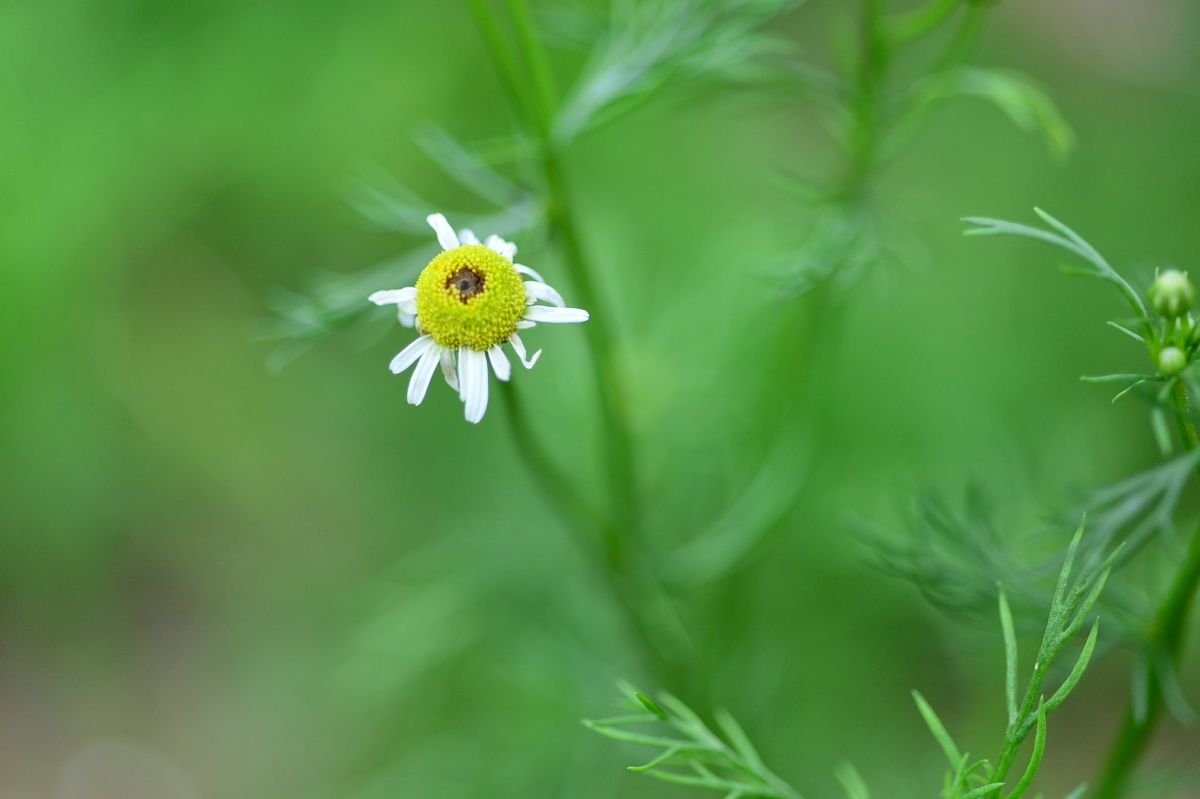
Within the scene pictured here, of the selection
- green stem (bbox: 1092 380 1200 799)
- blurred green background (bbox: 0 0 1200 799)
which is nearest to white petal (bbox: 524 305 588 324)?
green stem (bbox: 1092 380 1200 799)

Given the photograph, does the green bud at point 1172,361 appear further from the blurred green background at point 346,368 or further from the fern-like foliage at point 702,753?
the blurred green background at point 346,368

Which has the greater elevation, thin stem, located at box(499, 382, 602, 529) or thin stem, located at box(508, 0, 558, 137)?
thin stem, located at box(508, 0, 558, 137)

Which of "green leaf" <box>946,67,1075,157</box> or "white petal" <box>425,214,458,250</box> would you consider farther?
"green leaf" <box>946,67,1075,157</box>

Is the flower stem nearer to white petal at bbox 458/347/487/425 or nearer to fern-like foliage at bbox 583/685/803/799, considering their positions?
white petal at bbox 458/347/487/425

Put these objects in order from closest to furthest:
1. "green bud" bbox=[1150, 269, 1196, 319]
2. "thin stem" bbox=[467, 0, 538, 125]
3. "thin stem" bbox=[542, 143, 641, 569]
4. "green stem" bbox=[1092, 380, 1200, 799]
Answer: "green bud" bbox=[1150, 269, 1196, 319], "green stem" bbox=[1092, 380, 1200, 799], "thin stem" bbox=[467, 0, 538, 125], "thin stem" bbox=[542, 143, 641, 569]

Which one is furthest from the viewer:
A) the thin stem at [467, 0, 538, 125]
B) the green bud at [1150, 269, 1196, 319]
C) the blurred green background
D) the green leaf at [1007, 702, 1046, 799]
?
the blurred green background

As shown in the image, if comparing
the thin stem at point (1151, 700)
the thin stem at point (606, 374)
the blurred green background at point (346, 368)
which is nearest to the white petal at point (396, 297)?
the thin stem at point (606, 374)

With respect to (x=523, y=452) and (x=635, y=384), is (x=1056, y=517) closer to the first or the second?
(x=523, y=452)

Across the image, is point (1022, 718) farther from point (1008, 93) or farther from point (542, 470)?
point (1008, 93)
